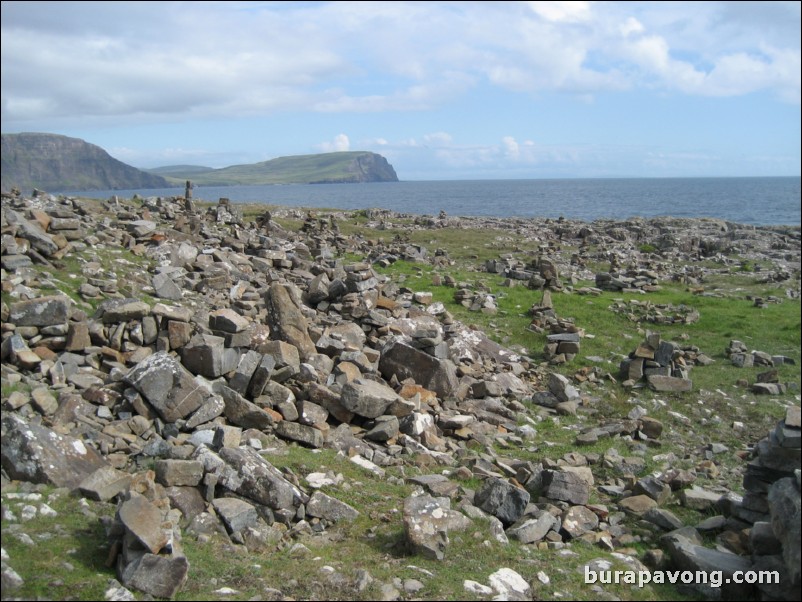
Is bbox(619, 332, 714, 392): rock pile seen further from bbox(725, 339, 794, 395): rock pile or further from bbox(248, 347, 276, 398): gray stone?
bbox(248, 347, 276, 398): gray stone

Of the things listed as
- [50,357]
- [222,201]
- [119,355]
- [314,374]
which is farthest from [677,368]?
[222,201]

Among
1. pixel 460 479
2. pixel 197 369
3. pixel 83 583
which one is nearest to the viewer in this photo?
pixel 83 583

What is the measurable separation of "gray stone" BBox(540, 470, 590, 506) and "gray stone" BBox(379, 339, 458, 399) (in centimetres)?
580

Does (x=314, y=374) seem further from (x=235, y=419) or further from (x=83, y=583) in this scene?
(x=83, y=583)

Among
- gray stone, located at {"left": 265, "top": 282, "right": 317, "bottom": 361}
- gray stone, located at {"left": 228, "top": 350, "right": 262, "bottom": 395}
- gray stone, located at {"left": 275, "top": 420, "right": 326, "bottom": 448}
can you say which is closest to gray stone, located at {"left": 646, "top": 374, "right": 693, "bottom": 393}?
gray stone, located at {"left": 265, "top": 282, "right": 317, "bottom": 361}

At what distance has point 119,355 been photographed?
13.9 metres

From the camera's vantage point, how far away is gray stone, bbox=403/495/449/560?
8.98m

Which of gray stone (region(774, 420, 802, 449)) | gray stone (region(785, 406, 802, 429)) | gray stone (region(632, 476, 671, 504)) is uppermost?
gray stone (region(785, 406, 802, 429))

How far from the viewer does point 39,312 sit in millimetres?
13719

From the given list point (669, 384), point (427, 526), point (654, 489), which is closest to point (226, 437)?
point (427, 526)

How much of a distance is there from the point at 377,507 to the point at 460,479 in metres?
2.29

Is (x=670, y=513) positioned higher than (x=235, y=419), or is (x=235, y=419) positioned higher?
(x=235, y=419)

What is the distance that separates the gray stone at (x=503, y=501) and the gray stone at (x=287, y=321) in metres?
7.21

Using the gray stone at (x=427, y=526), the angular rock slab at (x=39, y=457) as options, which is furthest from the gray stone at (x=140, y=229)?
the gray stone at (x=427, y=526)
